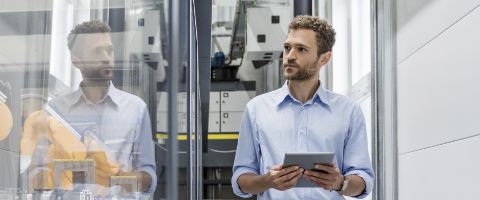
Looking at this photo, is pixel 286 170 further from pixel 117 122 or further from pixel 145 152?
pixel 117 122

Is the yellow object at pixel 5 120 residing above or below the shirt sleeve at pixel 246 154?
above

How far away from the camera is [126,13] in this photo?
0.94 m

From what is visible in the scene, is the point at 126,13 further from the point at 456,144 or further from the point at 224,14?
the point at 224,14

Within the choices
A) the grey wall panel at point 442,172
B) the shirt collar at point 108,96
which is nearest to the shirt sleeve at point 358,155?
the grey wall panel at point 442,172

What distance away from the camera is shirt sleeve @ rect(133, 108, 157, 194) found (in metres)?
1.01

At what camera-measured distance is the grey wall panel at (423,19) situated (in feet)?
6.37

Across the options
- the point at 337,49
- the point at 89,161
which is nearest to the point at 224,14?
the point at 337,49

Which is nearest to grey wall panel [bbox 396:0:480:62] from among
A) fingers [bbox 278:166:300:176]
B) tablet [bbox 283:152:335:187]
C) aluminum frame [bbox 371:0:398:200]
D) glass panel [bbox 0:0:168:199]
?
aluminum frame [bbox 371:0:398:200]

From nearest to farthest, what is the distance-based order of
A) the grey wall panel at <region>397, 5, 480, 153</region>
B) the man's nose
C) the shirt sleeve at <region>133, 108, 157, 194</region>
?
the shirt sleeve at <region>133, 108, 157, 194</region> < the grey wall panel at <region>397, 5, 480, 153</region> < the man's nose

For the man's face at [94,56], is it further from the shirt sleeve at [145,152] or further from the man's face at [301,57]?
the man's face at [301,57]

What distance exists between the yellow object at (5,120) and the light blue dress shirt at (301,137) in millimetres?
1693

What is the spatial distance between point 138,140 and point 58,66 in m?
0.39

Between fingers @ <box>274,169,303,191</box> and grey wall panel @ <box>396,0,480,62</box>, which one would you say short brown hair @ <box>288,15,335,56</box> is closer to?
grey wall panel @ <box>396,0,480,62</box>

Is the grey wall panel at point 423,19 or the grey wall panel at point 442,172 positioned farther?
the grey wall panel at point 423,19
